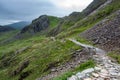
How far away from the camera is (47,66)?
5238 centimetres

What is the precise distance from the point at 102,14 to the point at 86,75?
9837 centimetres

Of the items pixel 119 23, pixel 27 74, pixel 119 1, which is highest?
Answer: pixel 119 1

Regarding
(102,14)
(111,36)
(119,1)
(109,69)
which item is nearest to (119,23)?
(111,36)

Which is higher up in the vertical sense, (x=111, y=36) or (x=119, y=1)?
(x=119, y=1)

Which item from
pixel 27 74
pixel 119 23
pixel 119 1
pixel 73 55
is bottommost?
pixel 27 74

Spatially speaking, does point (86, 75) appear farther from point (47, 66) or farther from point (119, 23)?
point (119, 23)

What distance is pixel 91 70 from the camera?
24516 millimetres

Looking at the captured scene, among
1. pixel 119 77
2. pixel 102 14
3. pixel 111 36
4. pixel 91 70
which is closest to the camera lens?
pixel 119 77

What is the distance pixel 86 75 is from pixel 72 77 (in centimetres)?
131

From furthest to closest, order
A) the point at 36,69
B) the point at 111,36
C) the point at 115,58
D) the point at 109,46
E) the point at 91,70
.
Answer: the point at 36,69, the point at 111,36, the point at 109,46, the point at 115,58, the point at 91,70

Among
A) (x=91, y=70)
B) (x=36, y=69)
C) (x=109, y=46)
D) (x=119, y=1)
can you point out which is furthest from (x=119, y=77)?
(x=119, y=1)

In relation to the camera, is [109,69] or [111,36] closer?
[109,69]

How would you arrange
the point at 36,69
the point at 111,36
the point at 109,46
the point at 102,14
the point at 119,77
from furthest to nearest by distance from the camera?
the point at 102,14 → the point at 36,69 → the point at 111,36 → the point at 109,46 → the point at 119,77

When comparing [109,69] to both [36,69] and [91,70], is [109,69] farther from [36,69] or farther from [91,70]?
[36,69]
